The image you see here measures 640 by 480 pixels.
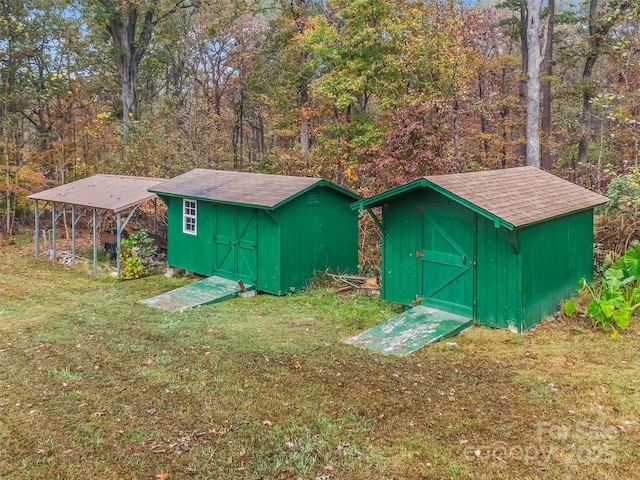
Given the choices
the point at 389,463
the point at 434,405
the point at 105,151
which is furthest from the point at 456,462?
the point at 105,151

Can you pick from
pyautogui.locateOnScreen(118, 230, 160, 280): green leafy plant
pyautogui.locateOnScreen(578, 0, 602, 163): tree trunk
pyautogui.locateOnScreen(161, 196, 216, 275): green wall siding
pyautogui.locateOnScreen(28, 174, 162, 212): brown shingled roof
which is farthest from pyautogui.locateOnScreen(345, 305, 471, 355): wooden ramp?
pyautogui.locateOnScreen(578, 0, 602, 163): tree trunk

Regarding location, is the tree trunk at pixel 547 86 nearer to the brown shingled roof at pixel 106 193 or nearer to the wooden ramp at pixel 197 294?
the wooden ramp at pixel 197 294

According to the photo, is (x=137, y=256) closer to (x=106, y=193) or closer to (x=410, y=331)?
(x=106, y=193)

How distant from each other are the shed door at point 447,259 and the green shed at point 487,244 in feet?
0.05

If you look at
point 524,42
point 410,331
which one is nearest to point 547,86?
point 524,42

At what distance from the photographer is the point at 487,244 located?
7.70 metres

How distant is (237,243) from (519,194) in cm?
586

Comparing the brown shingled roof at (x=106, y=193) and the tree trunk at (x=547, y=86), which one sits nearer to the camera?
the brown shingled roof at (x=106, y=193)

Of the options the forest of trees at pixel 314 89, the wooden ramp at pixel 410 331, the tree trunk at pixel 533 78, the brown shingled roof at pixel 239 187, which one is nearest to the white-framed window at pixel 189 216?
the brown shingled roof at pixel 239 187

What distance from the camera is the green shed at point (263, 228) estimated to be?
1038cm

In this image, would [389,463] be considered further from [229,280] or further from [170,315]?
[229,280]

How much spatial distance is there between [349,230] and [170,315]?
4.52m

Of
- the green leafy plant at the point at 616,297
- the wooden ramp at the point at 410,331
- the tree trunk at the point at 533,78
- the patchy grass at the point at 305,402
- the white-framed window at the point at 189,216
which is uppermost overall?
the tree trunk at the point at 533,78

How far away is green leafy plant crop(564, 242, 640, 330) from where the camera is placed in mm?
7441
